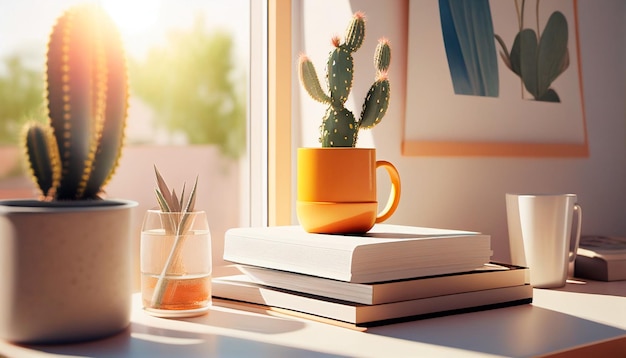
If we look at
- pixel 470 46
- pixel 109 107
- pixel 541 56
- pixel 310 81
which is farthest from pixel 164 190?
pixel 541 56

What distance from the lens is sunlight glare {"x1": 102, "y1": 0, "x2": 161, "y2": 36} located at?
1201mm

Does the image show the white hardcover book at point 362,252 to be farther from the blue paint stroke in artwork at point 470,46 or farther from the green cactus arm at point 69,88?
the blue paint stroke in artwork at point 470,46

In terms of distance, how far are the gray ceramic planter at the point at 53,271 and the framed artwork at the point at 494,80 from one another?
0.70 m

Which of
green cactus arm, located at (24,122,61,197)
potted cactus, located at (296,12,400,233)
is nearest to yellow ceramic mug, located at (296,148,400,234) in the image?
potted cactus, located at (296,12,400,233)

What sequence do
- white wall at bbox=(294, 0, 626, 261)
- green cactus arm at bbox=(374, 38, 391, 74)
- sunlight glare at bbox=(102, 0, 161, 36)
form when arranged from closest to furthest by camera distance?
green cactus arm at bbox=(374, 38, 391, 74) < sunlight glare at bbox=(102, 0, 161, 36) < white wall at bbox=(294, 0, 626, 261)

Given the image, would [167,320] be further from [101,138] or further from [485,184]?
[485,184]

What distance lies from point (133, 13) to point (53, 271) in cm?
59

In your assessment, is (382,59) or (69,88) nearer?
(69,88)

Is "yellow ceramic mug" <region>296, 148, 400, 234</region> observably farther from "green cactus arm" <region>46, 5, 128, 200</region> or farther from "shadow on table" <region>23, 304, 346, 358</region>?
"green cactus arm" <region>46, 5, 128, 200</region>

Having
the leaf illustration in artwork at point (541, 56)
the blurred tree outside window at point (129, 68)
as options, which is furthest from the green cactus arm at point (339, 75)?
the leaf illustration in artwork at point (541, 56)

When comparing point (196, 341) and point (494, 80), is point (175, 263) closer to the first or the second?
point (196, 341)

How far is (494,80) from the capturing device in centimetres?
151

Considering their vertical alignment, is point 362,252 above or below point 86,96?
below

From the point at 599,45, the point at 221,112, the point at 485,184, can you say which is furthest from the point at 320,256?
the point at 221,112
